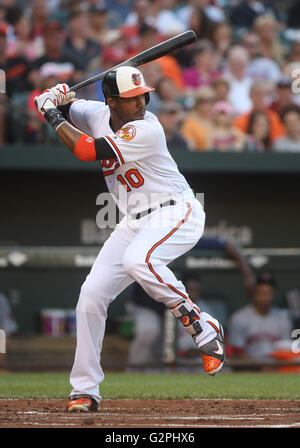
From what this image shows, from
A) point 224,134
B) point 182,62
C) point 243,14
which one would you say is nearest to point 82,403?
point 224,134

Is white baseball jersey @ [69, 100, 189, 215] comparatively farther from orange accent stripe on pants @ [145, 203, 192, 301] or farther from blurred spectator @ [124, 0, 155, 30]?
blurred spectator @ [124, 0, 155, 30]

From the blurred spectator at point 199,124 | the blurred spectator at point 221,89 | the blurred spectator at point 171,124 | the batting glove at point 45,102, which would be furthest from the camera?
the blurred spectator at point 221,89

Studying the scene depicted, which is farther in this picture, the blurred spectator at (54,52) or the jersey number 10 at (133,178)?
the blurred spectator at (54,52)

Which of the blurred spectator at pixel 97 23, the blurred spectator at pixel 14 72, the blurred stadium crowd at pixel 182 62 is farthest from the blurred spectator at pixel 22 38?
the blurred spectator at pixel 97 23

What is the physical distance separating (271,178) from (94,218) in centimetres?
199

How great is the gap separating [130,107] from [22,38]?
576cm

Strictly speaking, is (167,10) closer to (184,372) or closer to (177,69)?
(177,69)

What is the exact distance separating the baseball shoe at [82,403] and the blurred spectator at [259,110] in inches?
210

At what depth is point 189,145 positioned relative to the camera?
30.5 feet

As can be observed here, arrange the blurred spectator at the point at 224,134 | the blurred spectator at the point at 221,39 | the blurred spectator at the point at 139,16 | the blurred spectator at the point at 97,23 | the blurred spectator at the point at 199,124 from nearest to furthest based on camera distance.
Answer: the blurred spectator at the point at 224,134
the blurred spectator at the point at 199,124
the blurred spectator at the point at 97,23
the blurred spectator at the point at 139,16
the blurred spectator at the point at 221,39

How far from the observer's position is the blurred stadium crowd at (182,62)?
9.24 m

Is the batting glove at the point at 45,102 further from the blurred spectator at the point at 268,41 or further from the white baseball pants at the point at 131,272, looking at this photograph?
the blurred spectator at the point at 268,41

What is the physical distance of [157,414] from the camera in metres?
4.50
